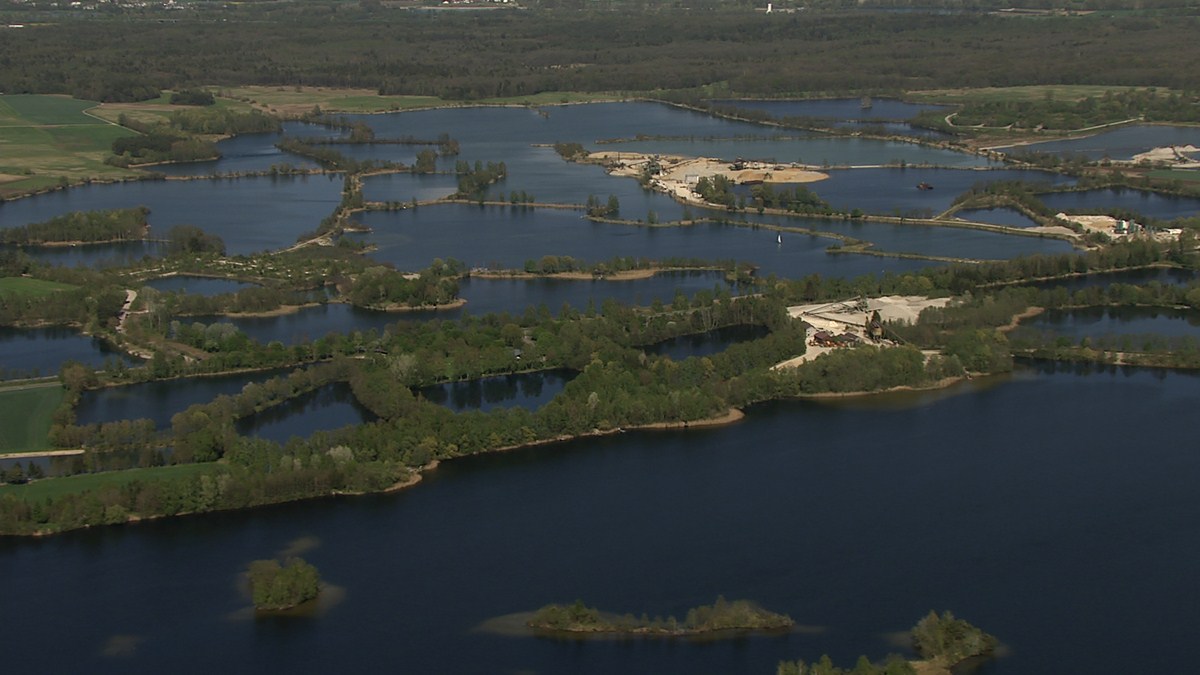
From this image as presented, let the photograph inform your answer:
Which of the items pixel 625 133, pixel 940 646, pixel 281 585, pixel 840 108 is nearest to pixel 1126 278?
pixel 940 646

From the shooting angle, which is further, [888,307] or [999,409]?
[888,307]

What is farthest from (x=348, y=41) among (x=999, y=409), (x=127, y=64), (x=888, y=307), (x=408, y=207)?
(x=999, y=409)

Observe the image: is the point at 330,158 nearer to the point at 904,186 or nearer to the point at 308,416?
the point at 904,186

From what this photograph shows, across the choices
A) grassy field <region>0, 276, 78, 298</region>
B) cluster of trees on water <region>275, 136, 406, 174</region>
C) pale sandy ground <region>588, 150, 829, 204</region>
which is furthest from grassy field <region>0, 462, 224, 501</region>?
cluster of trees on water <region>275, 136, 406, 174</region>

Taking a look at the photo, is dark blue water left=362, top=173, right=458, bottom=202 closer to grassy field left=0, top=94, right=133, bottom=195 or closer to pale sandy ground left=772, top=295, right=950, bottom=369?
grassy field left=0, top=94, right=133, bottom=195

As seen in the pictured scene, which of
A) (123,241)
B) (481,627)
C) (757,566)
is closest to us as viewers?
(481,627)

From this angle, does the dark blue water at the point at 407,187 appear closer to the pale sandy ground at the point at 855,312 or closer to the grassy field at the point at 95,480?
the pale sandy ground at the point at 855,312

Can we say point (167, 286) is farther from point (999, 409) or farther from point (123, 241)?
point (999, 409)
